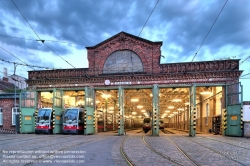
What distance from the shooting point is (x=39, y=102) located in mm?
27859

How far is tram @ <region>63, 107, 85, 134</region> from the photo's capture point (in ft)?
74.3

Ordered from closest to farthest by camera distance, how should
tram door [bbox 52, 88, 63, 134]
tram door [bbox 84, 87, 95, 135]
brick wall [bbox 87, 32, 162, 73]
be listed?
tram door [bbox 84, 87, 95, 135], tram door [bbox 52, 88, 63, 134], brick wall [bbox 87, 32, 162, 73]

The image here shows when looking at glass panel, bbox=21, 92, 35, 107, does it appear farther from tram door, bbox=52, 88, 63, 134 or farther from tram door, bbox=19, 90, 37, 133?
tram door, bbox=52, 88, 63, 134

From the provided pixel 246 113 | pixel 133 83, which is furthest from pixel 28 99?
pixel 246 113

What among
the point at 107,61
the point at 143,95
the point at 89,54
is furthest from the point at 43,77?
the point at 143,95

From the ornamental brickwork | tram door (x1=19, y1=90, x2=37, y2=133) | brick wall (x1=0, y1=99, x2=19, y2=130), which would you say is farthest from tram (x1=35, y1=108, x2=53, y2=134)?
brick wall (x1=0, y1=99, x2=19, y2=130)

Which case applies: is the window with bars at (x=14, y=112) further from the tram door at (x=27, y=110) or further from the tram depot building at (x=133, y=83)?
the tram door at (x=27, y=110)

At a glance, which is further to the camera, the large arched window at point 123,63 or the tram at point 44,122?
the large arched window at point 123,63

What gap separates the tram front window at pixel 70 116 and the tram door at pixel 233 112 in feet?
47.5

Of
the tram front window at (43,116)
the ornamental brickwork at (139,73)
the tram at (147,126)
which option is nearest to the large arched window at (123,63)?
the ornamental brickwork at (139,73)

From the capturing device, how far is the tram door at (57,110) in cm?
2341

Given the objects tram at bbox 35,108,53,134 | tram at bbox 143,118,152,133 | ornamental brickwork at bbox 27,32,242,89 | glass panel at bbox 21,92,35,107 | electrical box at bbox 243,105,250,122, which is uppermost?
ornamental brickwork at bbox 27,32,242,89

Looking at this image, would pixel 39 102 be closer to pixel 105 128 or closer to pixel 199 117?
pixel 105 128

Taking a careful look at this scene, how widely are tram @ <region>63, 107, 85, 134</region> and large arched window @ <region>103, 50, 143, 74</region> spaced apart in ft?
22.2
